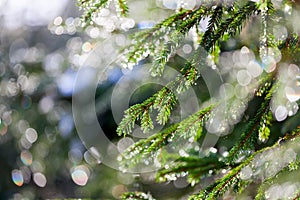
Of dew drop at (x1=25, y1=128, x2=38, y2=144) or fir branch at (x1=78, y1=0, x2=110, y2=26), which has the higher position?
dew drop at (x1=25, y1=128, x2=38, y2=144)

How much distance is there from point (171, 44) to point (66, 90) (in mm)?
2903

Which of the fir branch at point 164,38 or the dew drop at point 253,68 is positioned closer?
the fir branch at point 164,38

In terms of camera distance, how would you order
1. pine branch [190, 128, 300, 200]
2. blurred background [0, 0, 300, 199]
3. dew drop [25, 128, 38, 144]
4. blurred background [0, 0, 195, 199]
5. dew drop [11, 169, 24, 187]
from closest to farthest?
pine branch [190, 128, 300, 200]
blurred background [0, 0, 300, 199]
blurred background [0, 0, 195, 199]
dew drop [25, 128, 38, 144]
dew drop [11, 169, 24, 187]

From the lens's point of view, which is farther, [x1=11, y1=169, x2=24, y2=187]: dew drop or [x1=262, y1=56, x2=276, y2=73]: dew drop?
[x1=11, y1=169, x2=24, y2=187]: dew drop

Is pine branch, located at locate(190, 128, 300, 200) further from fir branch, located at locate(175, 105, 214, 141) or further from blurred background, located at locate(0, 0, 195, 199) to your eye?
blurred background, located at locate(0, 0, 195, 199)

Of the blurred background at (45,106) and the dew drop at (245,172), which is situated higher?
the blurred background at (45,106)

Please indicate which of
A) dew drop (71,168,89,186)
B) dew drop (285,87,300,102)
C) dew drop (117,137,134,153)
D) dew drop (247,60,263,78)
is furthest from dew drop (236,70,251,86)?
dew drop (71,168,89,186)

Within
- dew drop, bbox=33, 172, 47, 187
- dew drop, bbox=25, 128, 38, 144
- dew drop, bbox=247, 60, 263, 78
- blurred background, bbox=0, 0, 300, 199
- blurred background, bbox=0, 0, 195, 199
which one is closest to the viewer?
dew drop, bbox=247, 60, 263, 78

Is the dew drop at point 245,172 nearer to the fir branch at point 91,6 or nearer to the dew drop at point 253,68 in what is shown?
the fir branch at point 91,6

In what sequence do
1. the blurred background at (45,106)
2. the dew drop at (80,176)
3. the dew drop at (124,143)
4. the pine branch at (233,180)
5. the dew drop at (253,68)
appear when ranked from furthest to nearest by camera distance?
the dew drop at (80,176)
the blurred background at (45,106)
the dew drop at (124,143)
the dew drop at (253,68)
the pine branch at (233,180)

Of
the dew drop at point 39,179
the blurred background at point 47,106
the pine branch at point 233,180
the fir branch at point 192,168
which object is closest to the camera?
the pine branch at point 233,180

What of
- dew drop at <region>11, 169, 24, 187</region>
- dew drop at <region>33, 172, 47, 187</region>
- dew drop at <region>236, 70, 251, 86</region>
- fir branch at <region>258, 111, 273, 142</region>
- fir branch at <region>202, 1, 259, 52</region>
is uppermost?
dew drop at <region>11, 169, 24, 187</region>

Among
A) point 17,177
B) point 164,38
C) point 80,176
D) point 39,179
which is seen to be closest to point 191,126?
point 164,38

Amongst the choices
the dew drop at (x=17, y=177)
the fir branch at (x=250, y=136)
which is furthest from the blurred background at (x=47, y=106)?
the fir branch at (x=250, y=136)
